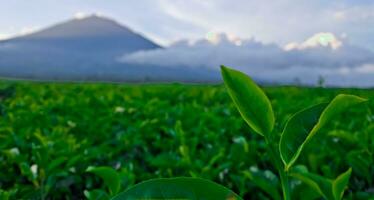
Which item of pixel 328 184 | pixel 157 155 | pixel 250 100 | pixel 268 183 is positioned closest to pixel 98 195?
pixel 268 183

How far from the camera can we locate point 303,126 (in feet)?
3.25

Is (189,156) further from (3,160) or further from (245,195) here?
(3,160)

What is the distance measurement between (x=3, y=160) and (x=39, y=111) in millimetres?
1405

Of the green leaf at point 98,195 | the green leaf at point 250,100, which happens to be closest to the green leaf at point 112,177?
the green leaf at point 98,195

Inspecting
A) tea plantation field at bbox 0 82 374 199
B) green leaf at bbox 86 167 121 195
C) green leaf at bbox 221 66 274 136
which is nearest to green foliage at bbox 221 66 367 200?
green leaf at bbox 221 66 274 136

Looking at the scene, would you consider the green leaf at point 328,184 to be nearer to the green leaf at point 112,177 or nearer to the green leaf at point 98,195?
the green leaf at point 112,177

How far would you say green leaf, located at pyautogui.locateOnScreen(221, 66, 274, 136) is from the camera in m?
1.00

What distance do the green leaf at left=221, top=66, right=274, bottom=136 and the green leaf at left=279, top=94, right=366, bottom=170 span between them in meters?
0.03

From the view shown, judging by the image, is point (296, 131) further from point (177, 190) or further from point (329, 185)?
point (329, 185)

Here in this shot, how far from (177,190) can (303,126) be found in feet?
0.81

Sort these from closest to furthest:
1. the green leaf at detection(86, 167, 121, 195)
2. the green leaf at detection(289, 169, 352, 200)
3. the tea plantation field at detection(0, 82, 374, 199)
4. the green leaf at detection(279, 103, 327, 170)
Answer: the green leaf at detection(279, 103, 327, 170) < the green leaf at detection(289, 169, 352, 200) < the green leaf at detection(86, 167, 121, 195) < the tea plantation field at detection(0, 82, 374, 199)

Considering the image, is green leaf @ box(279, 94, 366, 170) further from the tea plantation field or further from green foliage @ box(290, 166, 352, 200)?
the tea plantation field

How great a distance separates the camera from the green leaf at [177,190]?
874mm

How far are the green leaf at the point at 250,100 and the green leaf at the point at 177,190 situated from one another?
0.45ft
